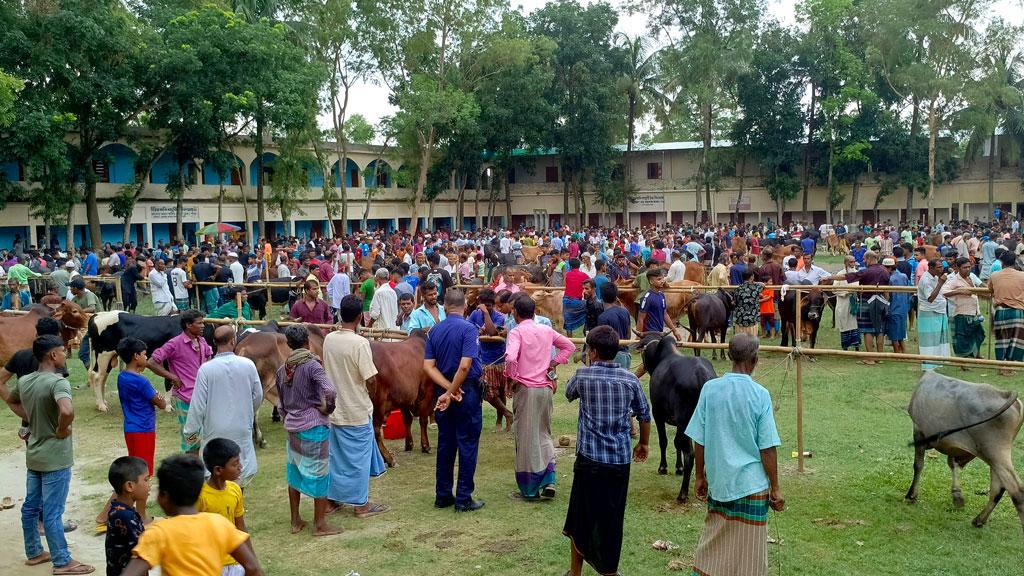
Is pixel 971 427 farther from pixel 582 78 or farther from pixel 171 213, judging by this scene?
pixel 582 78

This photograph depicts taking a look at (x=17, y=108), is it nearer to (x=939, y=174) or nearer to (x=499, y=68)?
(x=499, y=68)

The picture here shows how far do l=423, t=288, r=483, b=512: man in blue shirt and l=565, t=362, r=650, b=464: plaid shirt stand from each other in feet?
5.16

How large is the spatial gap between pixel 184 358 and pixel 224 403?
76.1 inches

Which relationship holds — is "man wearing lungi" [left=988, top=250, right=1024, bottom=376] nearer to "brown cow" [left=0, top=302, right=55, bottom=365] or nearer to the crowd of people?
the crowd of people

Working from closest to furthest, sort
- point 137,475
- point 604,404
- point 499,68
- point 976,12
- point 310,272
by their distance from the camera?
point 137,475 < point 604,404 < point 310,272 < point 976,12 < point 499,68

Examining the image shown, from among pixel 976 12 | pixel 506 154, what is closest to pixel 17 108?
pixel 506 154

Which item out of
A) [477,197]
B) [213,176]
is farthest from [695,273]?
[477,197]

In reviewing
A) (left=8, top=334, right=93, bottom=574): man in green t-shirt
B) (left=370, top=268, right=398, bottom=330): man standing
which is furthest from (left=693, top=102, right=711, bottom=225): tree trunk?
(left=8, top=334, right=93, bottom=574): man in green t-shirt

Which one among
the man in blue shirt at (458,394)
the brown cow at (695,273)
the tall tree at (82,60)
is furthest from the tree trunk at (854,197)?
the man in blue shirt at (458,394)

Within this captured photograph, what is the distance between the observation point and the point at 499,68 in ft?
142

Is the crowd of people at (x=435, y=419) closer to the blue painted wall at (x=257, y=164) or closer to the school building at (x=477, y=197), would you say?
the school building at (x=477, y=197)

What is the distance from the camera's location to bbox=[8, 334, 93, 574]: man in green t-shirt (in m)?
6.01

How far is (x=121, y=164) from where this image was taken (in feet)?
124

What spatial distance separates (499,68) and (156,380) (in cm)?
3242
